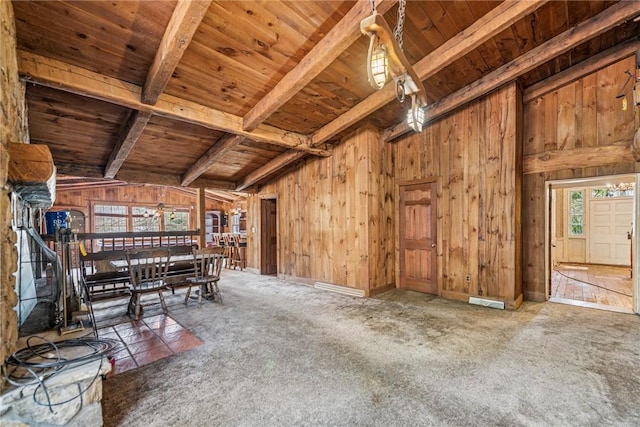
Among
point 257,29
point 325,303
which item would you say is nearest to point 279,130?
point 257,29

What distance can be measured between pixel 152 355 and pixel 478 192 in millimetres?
4814

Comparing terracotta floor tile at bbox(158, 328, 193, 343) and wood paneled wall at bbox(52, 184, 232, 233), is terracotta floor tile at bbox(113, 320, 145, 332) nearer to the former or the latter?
terracotta floor tile at bbox(158, 328, 193, 343)

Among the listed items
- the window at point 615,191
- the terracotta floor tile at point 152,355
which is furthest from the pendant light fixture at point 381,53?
the window at point 615,191

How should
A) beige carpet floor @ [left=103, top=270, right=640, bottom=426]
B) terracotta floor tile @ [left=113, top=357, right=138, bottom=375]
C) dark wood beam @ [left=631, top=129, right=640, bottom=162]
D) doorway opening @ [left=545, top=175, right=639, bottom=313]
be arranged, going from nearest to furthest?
beige carpet floor @ [left=103, top=270, right=640, bottom=426] → terracotta floor tile @ [left=113, top=357, right=138, bottom=375] → dark wood beam @ [left=631, top=129, right=640, bottom=162] → doorway opening @ [left=545, top=175, right=639, bottom=313]

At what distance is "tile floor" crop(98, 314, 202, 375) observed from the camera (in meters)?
2.59

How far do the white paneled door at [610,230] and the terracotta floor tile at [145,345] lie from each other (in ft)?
33.2

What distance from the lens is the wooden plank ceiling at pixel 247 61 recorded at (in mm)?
2293

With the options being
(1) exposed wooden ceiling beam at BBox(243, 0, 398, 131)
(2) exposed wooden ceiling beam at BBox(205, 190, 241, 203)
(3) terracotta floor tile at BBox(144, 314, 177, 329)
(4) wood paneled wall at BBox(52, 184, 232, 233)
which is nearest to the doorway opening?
(1) exposed wooden ceiling beam at BBox(243, 0, 398, 131)

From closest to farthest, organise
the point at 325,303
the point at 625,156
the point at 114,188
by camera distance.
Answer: the point at 625,156
the point at 325,303
the point at 114,188

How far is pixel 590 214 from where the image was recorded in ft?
24.5

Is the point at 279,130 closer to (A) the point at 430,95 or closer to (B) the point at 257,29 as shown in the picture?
(B) the point at 257,29

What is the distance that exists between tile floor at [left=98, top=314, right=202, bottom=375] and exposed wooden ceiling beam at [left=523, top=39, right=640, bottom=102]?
5936 mm

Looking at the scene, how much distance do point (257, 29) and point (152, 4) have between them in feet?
2.72

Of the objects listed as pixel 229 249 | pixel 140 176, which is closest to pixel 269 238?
pixel 229 249
